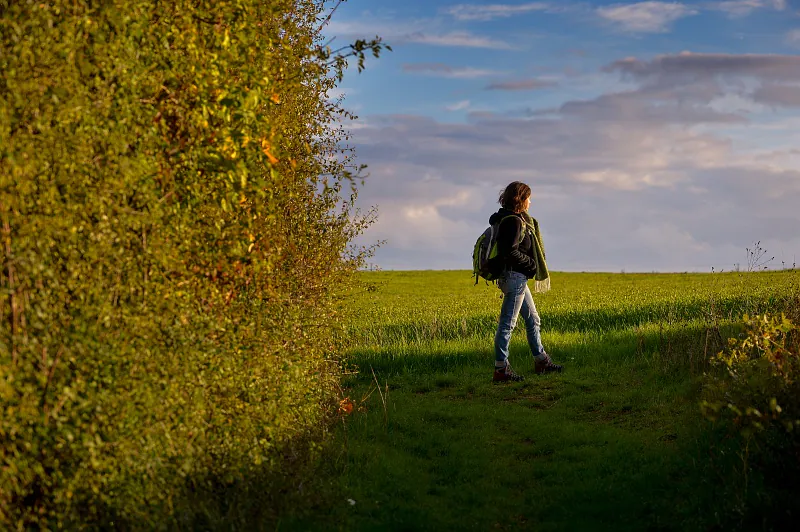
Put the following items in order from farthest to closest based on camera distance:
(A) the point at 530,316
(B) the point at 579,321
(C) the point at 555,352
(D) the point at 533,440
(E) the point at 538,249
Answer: (B) the point at 579,321 < (C) the point at 555,352 < (A) the point at 530,316 < (E) the point at 538,249 < (D) the point at 533,440

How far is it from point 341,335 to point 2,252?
7230 millimetres

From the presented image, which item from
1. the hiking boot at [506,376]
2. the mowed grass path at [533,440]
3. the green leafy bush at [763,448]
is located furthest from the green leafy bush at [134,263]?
the hiking boot at [506,376]

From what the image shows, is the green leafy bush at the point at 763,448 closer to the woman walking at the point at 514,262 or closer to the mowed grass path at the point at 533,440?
the mowed grass path at the point at 533,440

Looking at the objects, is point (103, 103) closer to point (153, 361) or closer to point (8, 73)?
point (8, 73)

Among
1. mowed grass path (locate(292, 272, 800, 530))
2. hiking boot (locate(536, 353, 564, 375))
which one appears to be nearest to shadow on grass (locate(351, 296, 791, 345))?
mowed grass path (locate(292, 272, 800, 530))

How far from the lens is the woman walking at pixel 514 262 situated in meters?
14.3

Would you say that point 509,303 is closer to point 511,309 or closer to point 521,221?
point 511,309

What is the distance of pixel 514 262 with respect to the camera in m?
14.4

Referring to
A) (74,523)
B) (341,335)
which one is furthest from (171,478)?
(341,335)

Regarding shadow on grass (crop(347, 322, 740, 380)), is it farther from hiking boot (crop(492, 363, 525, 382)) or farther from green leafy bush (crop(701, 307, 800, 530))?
green leafy bush (crop(701, 307, 800, 530))

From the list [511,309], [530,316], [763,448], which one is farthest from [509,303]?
[763,448]

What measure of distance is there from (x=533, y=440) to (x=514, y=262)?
4123mm

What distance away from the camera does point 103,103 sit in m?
6.25

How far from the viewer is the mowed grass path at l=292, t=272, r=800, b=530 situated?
319 inches
